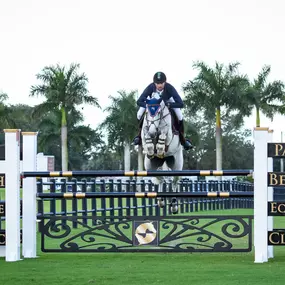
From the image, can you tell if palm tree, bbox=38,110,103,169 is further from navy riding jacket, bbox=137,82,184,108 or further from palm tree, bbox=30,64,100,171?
navy riding jacket, bbox=137,82,184,108

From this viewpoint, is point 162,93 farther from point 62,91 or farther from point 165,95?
point 62,91

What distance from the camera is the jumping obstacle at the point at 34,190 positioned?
9.82 meters

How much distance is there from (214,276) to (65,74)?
4908 cm

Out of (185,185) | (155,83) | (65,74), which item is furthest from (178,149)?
(65,74)

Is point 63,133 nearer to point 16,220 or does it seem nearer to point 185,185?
point 185,185

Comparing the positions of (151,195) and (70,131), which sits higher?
(70,131)

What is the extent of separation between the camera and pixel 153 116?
45.4ft

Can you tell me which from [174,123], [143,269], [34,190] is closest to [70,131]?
[174,123]

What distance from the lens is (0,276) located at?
8367 millimetres

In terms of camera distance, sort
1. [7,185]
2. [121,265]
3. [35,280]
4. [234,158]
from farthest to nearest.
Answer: [234,158]
[7,185]
[121,265]
[35,280]

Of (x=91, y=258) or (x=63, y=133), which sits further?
(x=63, y=133)

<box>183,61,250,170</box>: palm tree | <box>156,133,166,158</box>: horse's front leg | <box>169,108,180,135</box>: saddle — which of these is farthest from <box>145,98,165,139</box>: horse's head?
<box>183,61,250,170</box>: palm tree

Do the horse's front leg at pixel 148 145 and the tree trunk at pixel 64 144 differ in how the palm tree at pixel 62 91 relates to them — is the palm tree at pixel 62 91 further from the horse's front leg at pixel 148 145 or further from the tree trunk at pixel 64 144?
the horse's front leg at pixel 148 145

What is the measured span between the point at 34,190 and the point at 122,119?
154ft
